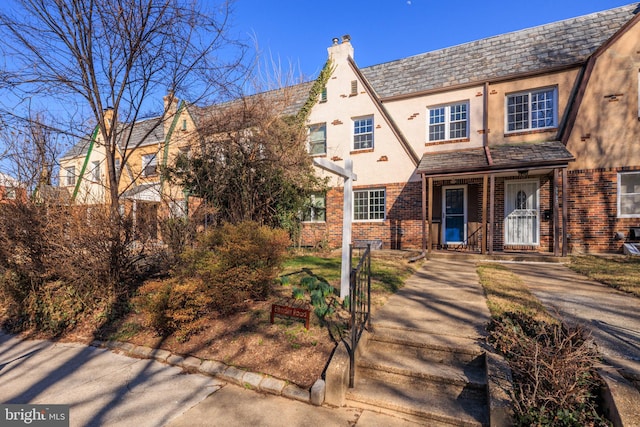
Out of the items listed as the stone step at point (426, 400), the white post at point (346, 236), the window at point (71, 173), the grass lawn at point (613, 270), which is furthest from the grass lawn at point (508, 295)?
the window at point (71, 173)

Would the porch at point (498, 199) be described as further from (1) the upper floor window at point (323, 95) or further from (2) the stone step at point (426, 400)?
Result: (2) the stone step at point (426, 400)

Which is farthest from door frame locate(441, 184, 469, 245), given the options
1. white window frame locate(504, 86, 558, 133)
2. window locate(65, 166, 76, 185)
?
window locate(65, 166, 76, 185)

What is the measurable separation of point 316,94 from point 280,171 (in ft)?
18.9

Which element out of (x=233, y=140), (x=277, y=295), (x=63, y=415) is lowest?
(x=63, y=415)

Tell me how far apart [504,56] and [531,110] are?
8.79 ft

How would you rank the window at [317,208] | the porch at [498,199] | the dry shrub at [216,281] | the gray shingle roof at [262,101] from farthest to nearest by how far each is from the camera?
the window at [317,208]
the porch at [498,199]
the gray shingle roof at [262,101]
the dry shrub at [216,281]

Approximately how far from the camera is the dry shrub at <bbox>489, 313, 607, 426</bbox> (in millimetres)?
2629

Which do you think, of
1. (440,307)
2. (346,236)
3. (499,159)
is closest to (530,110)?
(499,159)

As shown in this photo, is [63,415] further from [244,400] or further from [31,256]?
[31,256]

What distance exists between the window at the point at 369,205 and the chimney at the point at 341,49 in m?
6.16

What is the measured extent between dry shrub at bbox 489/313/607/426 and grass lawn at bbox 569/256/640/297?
13.4 feet

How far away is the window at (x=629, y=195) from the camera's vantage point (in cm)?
1056

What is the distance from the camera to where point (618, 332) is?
13.4 ft

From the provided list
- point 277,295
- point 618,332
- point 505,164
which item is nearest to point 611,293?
point 618,332
